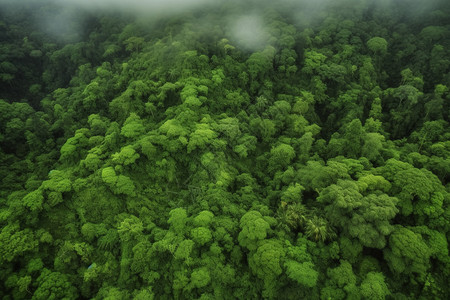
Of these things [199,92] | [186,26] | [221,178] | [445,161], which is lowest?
[221,178]

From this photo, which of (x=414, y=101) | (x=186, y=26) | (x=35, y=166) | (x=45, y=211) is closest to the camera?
(x=45, y=211)

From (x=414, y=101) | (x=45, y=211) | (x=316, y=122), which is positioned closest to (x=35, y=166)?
(x=45, y=211)

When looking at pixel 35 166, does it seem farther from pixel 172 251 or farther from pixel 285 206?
pixel 285 206

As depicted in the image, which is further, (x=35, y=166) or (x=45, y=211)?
(x=35, y=166)

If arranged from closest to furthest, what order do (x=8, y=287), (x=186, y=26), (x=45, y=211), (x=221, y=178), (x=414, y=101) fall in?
(x=8, y=287) → (x=45, y=211) → (x=221, y=178) → (x=414, y=101) → (x=186, y=26)

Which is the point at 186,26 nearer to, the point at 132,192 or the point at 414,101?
the point at 132,192

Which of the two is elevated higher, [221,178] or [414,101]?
[414,101]
